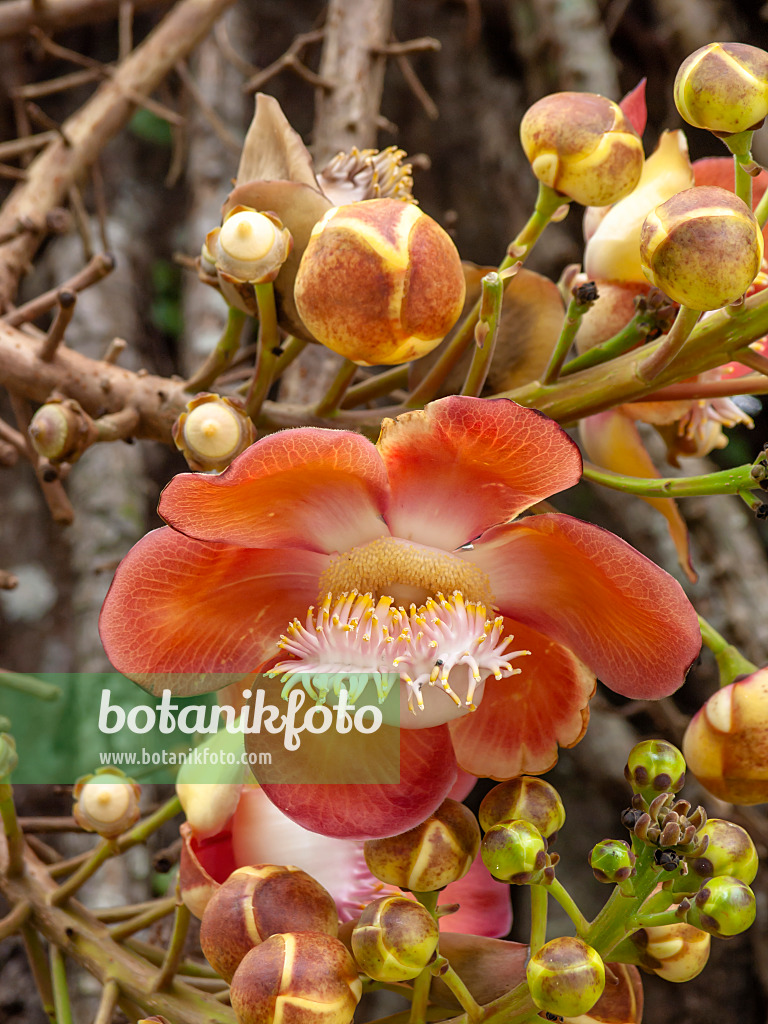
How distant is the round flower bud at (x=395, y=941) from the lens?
441mm

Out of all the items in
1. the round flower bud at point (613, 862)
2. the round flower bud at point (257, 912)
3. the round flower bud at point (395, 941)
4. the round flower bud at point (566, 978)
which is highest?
the round flower bud at point (613, 862)

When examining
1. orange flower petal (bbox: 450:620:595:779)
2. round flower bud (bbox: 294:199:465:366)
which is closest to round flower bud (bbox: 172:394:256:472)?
round flower bud (bbox: 294:199:465:366)

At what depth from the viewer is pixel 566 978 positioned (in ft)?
1.33

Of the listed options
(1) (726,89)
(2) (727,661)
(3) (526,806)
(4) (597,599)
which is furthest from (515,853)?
(1) (726,89)

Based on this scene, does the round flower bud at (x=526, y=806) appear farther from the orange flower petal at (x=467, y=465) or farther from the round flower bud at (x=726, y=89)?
the round flower bud at (x=726, y=89)

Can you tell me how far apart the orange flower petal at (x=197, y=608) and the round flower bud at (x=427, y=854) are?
135 mm

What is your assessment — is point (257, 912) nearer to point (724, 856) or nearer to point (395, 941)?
point (395, 941)

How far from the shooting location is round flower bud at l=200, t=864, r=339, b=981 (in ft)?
1.59

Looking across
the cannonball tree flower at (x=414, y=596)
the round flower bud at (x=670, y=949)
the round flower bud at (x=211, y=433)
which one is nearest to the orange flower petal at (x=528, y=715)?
the cannonball tree flower at (x=414, y=596)

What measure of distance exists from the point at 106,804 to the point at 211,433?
26cm

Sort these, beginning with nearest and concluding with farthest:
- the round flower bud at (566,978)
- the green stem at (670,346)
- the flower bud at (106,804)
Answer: the round flower bud at (566,978) → the green stem at (670,346) → the flower bud at (106,804)

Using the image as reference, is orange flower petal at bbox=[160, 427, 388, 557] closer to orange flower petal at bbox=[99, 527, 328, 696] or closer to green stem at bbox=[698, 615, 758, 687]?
orange flower petal at bbox=[99, 527, 328, 696]

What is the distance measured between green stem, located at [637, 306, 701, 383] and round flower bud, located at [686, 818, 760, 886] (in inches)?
10.1

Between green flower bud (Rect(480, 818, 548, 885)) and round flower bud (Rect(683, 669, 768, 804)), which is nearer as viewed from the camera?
green flower bud (Rect(480, 818, 548, 885))
